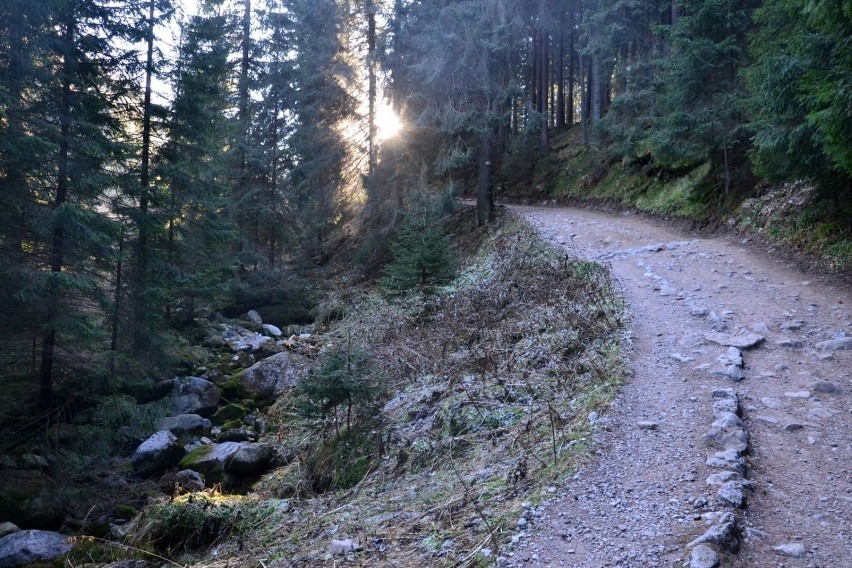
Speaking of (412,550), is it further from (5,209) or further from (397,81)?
(397,81)

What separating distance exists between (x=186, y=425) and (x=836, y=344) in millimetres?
11697

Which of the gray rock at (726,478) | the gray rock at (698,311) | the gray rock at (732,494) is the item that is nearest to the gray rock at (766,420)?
the gray rock at (726,478)

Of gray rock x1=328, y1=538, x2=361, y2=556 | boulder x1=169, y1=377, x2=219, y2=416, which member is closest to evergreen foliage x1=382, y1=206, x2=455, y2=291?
boulder x1=169, y1=377, x2=219, y2=416

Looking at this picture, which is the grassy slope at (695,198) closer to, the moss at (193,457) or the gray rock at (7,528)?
the moss at (193,457)

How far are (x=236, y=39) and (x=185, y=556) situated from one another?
22.8 m

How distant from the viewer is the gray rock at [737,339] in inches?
281

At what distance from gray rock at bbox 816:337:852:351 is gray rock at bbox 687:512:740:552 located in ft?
13.8

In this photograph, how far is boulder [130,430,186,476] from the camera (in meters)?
10.5

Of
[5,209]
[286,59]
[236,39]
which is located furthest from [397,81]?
[5,209]

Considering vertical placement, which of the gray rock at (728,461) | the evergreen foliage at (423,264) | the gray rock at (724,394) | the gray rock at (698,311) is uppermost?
the evergreen foliage at (423,264)

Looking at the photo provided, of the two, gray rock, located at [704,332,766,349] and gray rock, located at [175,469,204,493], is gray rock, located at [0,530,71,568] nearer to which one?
gray rock, located at [175,469,204,493]

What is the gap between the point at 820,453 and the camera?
15.6ft

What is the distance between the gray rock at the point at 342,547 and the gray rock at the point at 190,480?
183 inches

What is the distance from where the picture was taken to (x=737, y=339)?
7316 millimetres
